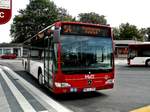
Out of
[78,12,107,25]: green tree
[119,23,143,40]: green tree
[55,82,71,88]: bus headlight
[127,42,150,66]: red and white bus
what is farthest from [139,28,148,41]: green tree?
[55,82,71,88]: bus headlight

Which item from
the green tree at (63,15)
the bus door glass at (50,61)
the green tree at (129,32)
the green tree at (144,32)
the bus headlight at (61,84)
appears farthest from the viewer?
the green tree at (144,32)

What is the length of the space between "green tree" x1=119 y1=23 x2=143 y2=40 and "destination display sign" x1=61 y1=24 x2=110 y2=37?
3959 inches

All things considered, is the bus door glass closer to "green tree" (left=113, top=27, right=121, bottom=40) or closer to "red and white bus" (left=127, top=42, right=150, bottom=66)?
"red and white bus" (left=127, top=42, right=150, bottom=66)

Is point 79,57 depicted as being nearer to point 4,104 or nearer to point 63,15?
point 4,104

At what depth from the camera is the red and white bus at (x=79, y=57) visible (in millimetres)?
11727

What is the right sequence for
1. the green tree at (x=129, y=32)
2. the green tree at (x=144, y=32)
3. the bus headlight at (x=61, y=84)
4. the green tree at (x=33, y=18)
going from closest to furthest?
1. the bus headlight at (x=61, y=84)
2. the green tree at (x=33, y=18)
3. the green tree at (x=129, y=32)
4. the green tree at (x=144, y=32)

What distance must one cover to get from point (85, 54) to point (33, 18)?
7454 cm

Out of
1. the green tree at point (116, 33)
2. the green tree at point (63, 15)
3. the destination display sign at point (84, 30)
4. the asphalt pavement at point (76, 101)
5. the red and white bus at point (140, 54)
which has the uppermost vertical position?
the green tree at point (63, 15)

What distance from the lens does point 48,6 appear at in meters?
87.4

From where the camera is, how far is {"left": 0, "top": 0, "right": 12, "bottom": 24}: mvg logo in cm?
839

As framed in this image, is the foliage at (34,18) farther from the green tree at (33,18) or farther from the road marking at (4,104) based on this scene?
the road marking at (4,104)

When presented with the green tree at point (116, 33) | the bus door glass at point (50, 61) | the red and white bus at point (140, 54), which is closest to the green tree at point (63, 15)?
the green tree at point (116, 33)

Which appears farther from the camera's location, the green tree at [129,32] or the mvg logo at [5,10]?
the green tree at [129,32]

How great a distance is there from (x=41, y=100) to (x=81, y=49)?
2301 millimetres
